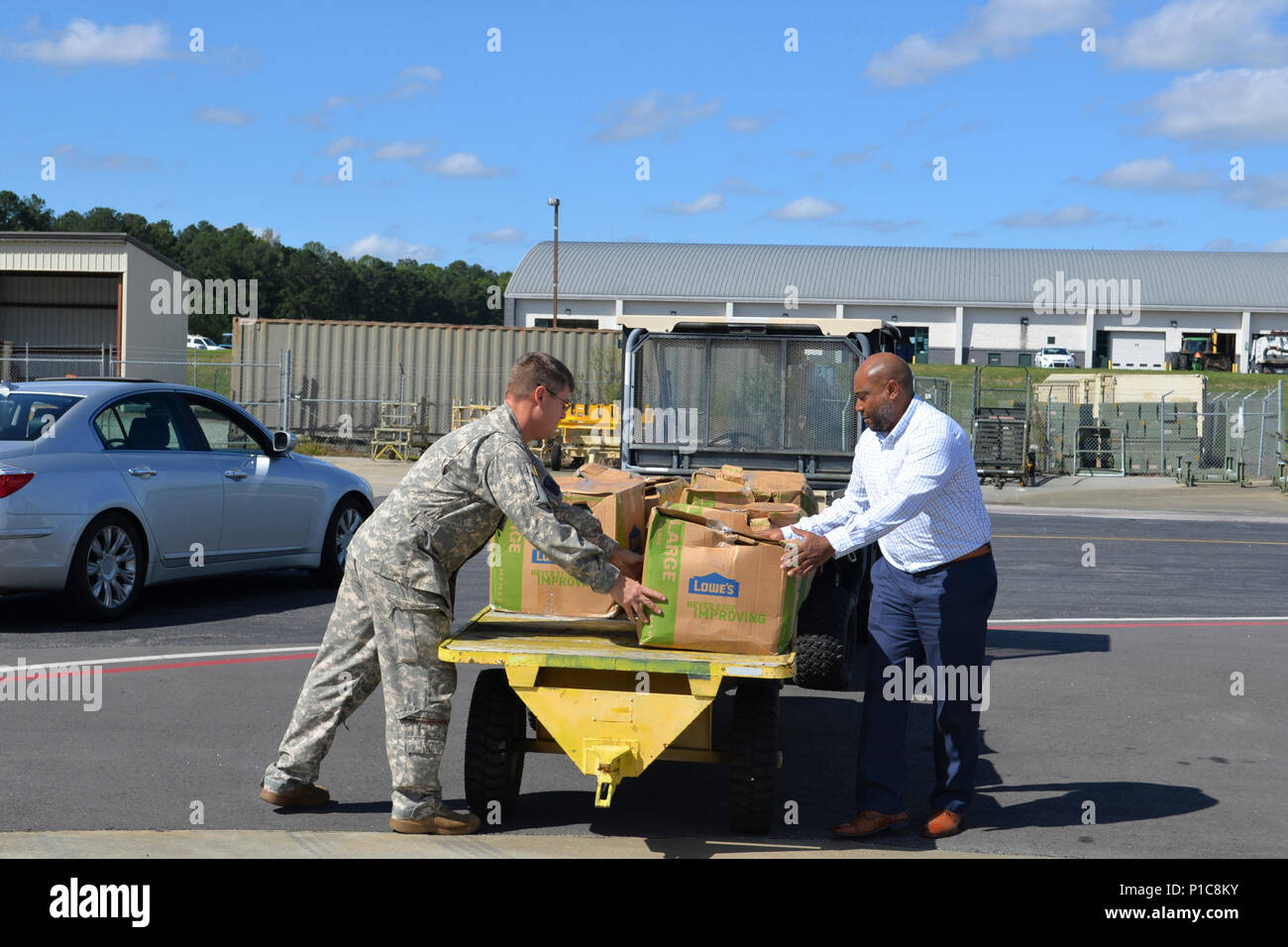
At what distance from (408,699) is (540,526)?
0.83 meters

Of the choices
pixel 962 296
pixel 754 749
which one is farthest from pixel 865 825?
pixel 962 296

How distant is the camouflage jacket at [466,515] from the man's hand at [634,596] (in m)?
0.06

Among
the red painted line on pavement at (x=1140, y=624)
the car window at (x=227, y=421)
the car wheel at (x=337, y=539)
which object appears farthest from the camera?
the car wheel at (x=337, y=539)

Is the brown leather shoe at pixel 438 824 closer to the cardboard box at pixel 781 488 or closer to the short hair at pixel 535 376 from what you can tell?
the short hair at pixel 535 376

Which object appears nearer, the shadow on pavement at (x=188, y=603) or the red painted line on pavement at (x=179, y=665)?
the red painted line on pavement at (x=179, y=665)

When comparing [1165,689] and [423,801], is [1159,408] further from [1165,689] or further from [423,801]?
[423,801]

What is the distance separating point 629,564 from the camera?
5.45 m

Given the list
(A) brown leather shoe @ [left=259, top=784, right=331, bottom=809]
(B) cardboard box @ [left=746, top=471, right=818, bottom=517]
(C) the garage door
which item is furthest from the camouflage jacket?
(C) the garage door

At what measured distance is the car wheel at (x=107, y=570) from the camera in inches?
367

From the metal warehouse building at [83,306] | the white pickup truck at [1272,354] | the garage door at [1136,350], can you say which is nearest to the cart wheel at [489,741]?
the metal warehouse building at [83,306]

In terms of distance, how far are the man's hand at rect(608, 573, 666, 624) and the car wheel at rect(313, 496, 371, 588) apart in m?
6.64

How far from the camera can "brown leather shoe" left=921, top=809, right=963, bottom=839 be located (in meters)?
5.41
